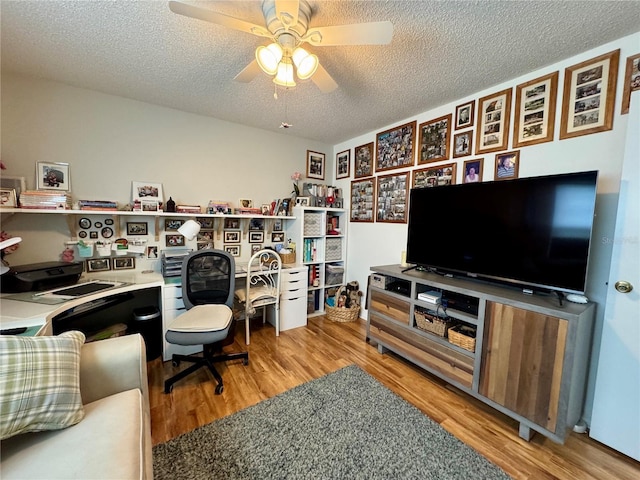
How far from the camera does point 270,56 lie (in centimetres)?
128

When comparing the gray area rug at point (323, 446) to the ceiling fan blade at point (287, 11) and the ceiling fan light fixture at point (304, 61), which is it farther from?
the ceiling fan blade at point (287, 11)

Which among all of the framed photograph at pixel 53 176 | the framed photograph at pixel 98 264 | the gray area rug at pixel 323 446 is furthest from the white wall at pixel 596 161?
the framed photograph at pixel 53 176

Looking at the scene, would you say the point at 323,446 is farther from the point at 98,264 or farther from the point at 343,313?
the point at 98,264

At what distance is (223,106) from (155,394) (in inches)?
99.2

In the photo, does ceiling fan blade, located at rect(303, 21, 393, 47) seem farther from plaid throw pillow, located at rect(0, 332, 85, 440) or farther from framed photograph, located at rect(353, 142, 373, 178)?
framed photograph, located at rect(353, 142, 373, 178)

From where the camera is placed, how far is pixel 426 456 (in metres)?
1.37

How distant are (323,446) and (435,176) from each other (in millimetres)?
2332

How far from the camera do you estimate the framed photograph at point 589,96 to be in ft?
4.93

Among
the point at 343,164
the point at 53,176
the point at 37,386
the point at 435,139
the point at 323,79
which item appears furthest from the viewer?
the point at 343,164

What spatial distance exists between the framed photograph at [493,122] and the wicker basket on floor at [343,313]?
2138 millimetres

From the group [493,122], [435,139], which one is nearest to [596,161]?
[493,122]

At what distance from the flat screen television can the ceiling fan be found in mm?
1276

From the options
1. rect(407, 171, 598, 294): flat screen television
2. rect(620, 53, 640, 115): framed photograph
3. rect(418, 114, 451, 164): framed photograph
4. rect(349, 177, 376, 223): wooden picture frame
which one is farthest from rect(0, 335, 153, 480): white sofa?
rect(620, 53, 640, 115): framed photograph

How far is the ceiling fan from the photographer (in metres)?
1.12
